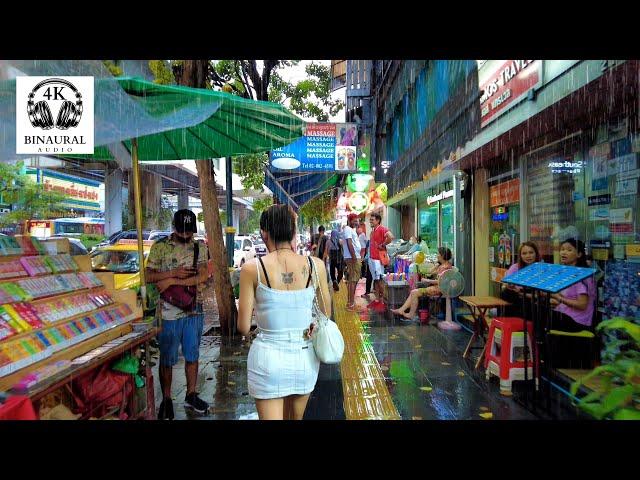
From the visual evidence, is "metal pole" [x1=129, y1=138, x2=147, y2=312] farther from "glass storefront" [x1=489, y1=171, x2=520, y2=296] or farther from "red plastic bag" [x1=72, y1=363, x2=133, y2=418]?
"glass storefront" [x1=489, y1=171, x2=520, y2=296]

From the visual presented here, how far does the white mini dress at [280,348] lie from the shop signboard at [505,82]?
4.35m

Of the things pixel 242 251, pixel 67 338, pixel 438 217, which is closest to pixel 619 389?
pixel 67 338

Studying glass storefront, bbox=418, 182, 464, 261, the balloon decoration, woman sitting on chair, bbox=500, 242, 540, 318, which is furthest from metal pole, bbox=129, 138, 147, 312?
glass storefront, bbox=418, 182, 464, 261

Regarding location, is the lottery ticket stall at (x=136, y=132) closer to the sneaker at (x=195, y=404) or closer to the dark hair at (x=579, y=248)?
the sneaker at (x=195, y=404)

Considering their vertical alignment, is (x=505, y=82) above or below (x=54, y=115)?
above

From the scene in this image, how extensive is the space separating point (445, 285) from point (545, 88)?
11.2ft

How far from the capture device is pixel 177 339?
14.0 feet

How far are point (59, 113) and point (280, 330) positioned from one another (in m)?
2.42

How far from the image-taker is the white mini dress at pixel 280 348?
8.80 feet

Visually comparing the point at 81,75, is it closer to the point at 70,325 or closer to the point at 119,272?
the point at 70,325

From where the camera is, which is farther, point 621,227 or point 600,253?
point 600,253

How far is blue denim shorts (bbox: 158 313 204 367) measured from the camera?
14.0 ft

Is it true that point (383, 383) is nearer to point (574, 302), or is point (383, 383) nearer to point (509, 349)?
point (509, 349)
